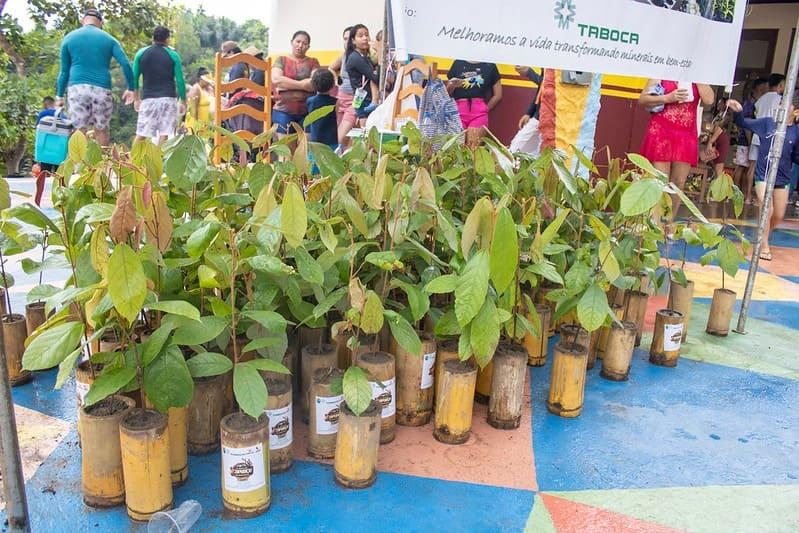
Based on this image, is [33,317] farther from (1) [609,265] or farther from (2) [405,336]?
(1) [609,265]

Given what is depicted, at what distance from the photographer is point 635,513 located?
1583mm

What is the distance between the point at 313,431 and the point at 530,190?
1165 millimetres

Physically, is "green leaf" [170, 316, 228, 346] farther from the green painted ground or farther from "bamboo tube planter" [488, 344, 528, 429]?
the green painted ground

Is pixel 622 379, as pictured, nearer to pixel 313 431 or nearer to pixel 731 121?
pixel 313 431

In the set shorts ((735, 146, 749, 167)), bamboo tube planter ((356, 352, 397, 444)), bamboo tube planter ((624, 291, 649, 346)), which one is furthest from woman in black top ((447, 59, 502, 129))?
shorts ((735, 146, 749, 167))

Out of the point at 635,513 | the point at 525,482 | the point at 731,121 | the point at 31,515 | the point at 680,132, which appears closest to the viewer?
the point at 31,515

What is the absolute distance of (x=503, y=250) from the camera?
1.50 meters

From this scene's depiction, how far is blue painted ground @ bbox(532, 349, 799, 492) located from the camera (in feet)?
5.79

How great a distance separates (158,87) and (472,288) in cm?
476

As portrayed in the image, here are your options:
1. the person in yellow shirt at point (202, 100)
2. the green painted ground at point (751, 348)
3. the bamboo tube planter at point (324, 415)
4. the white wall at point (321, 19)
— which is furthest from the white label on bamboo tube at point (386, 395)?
the person in yellow shirt at point (202, 100)

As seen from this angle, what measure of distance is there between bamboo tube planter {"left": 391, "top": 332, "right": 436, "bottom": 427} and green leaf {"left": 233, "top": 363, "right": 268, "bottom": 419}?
1.87 ft

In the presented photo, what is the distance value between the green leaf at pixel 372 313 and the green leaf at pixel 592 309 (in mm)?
665

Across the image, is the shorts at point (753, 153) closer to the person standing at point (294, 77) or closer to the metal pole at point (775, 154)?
the metal pole at point (775, 154)

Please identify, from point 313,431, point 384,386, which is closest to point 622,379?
point 384,386
